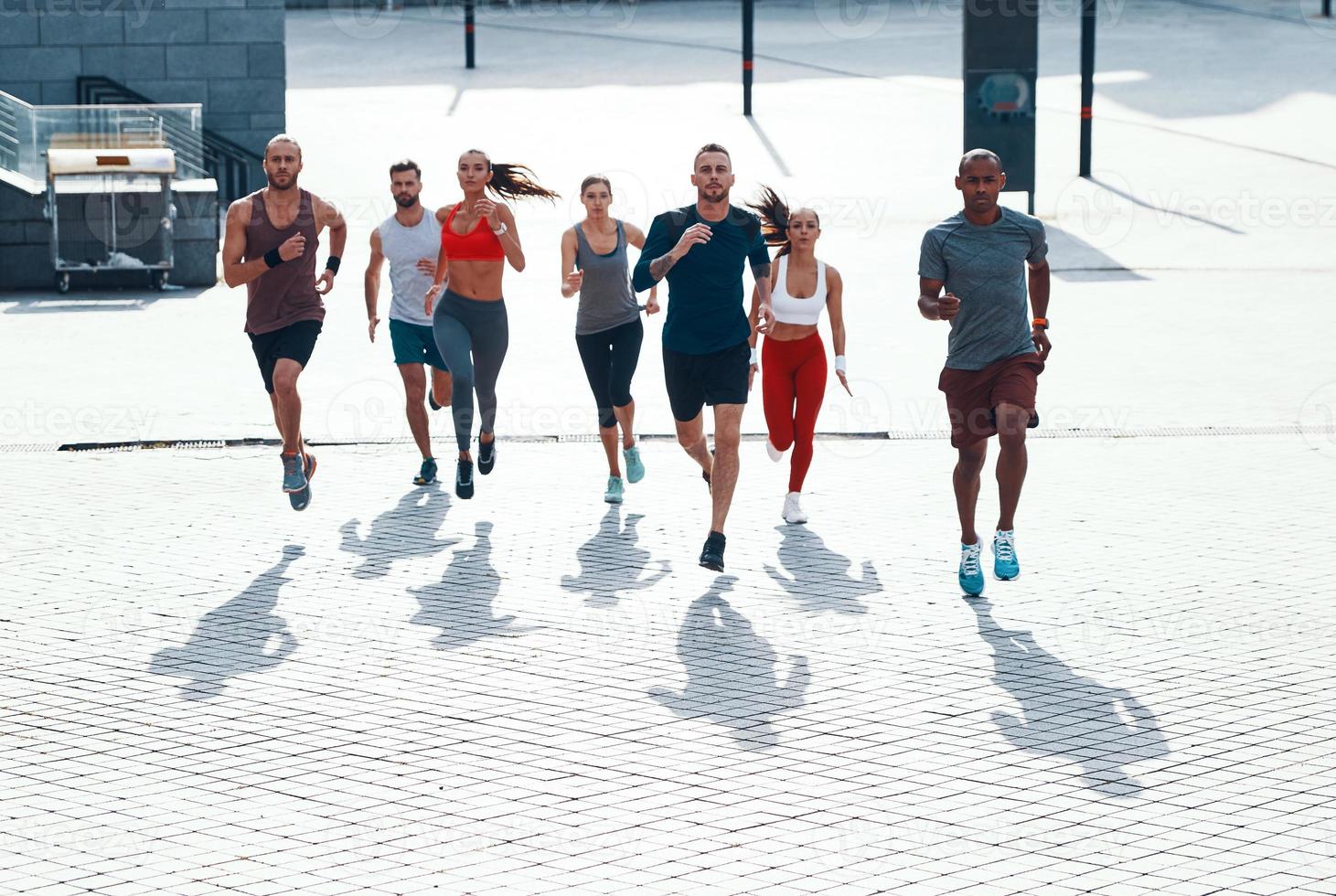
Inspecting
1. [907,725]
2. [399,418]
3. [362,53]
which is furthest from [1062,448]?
[362,53]

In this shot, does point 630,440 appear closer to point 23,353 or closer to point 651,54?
point 23,353

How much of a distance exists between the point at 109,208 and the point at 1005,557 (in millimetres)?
13195

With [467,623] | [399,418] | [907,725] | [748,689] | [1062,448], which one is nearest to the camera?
[907,725]

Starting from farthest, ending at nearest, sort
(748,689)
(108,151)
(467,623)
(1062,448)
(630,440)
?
(108,151) < (1062,448) < (630,440) < (467,623) < (748,689)

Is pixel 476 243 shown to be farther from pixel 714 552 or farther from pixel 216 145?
pixel 216 145

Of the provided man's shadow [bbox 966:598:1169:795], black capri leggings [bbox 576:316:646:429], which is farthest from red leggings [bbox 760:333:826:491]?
man's shadow [bbox 966:598:1169:795]

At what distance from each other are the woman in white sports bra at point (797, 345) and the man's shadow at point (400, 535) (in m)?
1.80

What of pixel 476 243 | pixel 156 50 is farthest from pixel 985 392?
pixel 156 50

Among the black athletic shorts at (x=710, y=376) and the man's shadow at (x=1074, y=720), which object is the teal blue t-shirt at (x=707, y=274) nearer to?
the black athletic shorts at (x=710, y=376)

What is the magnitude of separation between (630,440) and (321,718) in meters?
4.12

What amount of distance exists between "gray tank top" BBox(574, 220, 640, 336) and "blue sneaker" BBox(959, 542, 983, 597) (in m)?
2.62

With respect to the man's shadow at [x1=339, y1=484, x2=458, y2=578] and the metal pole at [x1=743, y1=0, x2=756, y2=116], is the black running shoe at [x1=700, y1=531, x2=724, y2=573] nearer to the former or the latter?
the man's shadow at [x1=339, y1=484, x2=458, y2=578]

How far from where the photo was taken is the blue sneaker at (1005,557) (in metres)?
8.10

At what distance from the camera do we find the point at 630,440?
10.3 metres
